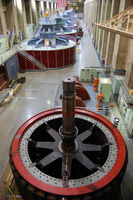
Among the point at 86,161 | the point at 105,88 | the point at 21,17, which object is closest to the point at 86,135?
the point at 86,161

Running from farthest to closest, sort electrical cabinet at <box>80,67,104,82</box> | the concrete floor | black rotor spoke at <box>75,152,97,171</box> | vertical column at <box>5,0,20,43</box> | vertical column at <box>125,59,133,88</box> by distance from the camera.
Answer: vertical column at <box>5,0,20,43</box>
electrical cabinet at <box>80,67,104,82</box>
vertical column at <box>125,59,133,88</box>
the concrete floor
black rotor spoke at <box>75,152,97,171</box>

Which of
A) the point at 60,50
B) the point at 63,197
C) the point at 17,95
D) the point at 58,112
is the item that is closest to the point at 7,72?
the point at 17,95

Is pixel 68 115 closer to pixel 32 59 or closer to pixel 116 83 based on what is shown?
pixel 116 83

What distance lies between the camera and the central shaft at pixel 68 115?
4305mm

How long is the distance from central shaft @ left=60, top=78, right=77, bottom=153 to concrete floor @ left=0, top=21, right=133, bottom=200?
434 cm

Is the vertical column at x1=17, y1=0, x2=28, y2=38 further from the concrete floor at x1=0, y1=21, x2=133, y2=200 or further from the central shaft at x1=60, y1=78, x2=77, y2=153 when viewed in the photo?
the central shaft at x1=60, y1=78, x2=77, y2=153

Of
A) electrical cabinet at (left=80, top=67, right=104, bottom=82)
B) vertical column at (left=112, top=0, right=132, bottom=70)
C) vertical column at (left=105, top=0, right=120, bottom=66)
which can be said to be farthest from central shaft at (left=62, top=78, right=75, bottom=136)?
vertical column at (left=105, top=0, right=120, bottom=66)

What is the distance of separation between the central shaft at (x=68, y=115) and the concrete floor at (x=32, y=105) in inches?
171

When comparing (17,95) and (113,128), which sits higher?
(113,128)

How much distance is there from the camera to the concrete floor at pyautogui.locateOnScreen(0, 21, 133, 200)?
30.8 feet

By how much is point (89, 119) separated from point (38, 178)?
3.21 metres

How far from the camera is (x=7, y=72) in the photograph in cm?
1864

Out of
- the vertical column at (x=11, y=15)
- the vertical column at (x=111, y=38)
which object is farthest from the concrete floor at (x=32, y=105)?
the vertical column at (x=11, y=15)

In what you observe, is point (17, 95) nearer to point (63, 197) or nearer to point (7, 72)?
point (7, 72)
